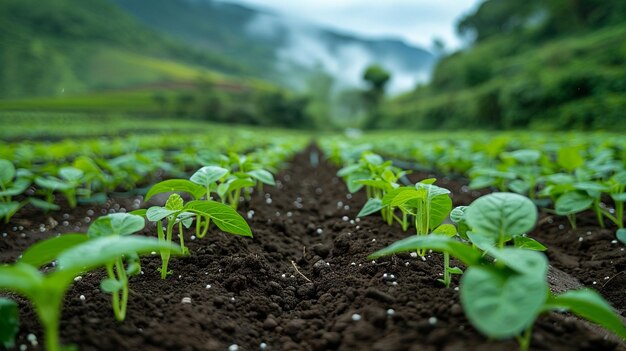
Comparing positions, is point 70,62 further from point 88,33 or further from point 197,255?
point 197,255

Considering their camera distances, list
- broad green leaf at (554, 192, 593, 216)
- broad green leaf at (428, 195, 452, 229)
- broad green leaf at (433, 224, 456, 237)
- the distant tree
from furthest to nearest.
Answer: the distant tree → broad green leaf at (554, 192, 593, 216) → broad green leaf at (428, 195, 452, 229) → broad green leaf at (433, 224, 456, 237)

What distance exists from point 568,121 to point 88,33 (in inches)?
3622

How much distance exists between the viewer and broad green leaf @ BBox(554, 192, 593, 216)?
223 centimetres

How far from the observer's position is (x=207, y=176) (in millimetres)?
1903

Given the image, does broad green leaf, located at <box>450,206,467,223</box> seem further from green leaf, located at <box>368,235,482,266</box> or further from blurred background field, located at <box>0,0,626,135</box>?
blurred background field, located at <box>0,0,626,135</box>

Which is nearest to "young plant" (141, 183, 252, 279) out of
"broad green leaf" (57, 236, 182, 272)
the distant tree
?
"broad green leaf" (57, 236, 182, 272)

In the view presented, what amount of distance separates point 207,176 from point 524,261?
1.52 meters

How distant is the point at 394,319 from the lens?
48.9 inches

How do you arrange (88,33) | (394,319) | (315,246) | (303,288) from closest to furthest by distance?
(394,319) < (303,288) < (315,246) < (88,33)

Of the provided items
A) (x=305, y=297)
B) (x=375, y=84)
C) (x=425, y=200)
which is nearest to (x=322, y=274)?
(x=305, y=297)

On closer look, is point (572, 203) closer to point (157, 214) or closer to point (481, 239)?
point (481, 239)

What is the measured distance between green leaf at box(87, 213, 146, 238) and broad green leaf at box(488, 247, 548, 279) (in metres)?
1.15

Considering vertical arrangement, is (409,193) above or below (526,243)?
above

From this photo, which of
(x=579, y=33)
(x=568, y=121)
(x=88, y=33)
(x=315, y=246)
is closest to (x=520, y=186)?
(x=315, y=246)
